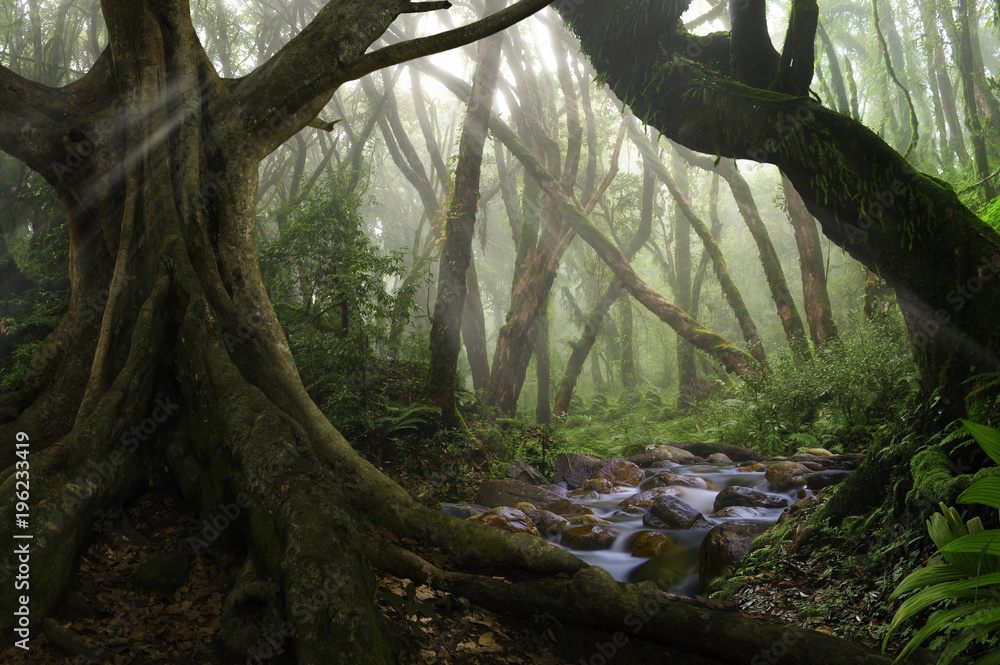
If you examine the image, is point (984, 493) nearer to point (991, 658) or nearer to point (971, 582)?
point (971, 582)

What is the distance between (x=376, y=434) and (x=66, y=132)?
517cm

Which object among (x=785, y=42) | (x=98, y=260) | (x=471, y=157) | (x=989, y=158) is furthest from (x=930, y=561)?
(x=989, y=158)

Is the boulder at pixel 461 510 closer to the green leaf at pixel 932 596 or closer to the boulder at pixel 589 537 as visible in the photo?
the boulder at pixel 589 537

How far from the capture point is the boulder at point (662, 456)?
38.5 ft

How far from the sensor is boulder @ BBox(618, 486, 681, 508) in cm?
865

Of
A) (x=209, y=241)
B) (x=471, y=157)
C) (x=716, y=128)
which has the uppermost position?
(x=471, y=157)

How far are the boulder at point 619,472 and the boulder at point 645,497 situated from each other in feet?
3.73

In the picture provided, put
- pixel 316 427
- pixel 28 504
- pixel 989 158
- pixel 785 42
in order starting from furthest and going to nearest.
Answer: pixel 989 158 < pixel 785 42 < pixel 316 427 < pixel 28 504

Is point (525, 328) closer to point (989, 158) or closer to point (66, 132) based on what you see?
point (66, 132)

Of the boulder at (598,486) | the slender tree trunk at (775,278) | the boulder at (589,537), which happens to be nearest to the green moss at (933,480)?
the boulder at (589,537)

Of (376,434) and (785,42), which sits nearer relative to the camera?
(785,42)

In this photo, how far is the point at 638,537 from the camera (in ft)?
23.5

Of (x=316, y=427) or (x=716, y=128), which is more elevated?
(x=716, y=128)

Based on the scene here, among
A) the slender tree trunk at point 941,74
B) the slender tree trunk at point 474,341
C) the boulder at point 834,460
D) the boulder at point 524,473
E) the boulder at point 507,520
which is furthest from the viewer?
the slender tree trunk at point 941,74
